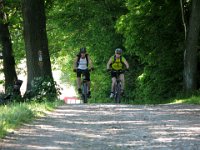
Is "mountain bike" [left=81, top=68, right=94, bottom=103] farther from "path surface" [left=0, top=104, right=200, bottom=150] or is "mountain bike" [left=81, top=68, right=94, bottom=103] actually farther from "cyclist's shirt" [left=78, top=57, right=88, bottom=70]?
"path surface" [left=0, top=104, right=200, bottom=150]

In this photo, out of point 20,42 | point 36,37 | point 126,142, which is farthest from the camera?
point 20,42

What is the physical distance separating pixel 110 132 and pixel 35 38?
Answer: 31.7 ft

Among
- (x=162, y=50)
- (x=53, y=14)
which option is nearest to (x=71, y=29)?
(x=53, y=14)

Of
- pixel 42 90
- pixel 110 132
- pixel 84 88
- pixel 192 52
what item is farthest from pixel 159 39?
pixel 110 132

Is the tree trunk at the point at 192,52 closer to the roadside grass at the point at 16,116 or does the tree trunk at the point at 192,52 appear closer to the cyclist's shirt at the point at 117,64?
the cyclist's shirt at the point at 117,64

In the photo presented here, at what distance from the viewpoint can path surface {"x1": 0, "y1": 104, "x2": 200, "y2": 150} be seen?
7.96m

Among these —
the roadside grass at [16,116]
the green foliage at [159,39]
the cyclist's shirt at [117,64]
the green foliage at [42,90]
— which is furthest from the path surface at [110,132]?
the green foliage at [159,39]

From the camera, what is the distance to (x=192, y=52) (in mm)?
20234

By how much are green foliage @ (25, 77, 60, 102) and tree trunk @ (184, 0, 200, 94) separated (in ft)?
17.6

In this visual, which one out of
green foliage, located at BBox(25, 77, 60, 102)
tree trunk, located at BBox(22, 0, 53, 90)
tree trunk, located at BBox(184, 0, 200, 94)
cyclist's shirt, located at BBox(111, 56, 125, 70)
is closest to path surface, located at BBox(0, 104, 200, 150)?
green foliage, located at BBox(25, 77, 60, 102)

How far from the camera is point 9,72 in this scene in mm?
27188

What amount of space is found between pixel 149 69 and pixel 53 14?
9.60 m

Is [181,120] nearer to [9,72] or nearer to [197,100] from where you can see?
[197,100]

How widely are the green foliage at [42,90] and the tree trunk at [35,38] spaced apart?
0.37 meters
